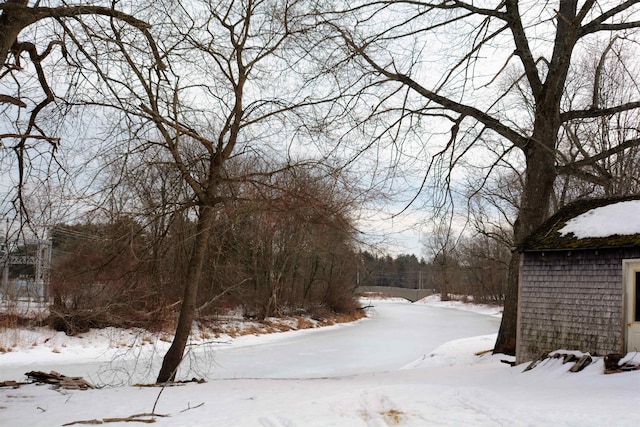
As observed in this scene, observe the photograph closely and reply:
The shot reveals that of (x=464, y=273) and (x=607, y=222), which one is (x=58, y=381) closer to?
(x=607, y=222)

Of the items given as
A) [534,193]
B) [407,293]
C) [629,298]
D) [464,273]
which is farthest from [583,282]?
[407,293]

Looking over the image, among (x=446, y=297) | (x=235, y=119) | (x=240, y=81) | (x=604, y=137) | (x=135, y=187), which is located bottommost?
(x=446, y=297)

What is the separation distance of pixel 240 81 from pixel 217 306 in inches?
622

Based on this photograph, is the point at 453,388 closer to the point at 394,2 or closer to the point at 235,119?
the point at 235,119

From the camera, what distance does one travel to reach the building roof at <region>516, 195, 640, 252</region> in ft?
29.6

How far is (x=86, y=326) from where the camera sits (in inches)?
690

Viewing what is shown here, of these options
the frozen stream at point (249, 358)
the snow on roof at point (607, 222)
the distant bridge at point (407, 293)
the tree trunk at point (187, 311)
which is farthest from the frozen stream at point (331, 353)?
the distant bridge at point (407, 293)

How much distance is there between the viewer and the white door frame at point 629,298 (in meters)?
8.66

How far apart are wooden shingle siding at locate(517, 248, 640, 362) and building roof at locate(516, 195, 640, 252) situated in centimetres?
17

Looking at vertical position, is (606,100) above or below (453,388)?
above

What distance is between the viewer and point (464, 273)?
6506 cm

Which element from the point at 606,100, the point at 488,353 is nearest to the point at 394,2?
the point at 488,353

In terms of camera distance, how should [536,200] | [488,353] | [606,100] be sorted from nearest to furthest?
[536,200]
[488,353]
[606,100]

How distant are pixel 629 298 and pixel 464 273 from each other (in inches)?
2277
